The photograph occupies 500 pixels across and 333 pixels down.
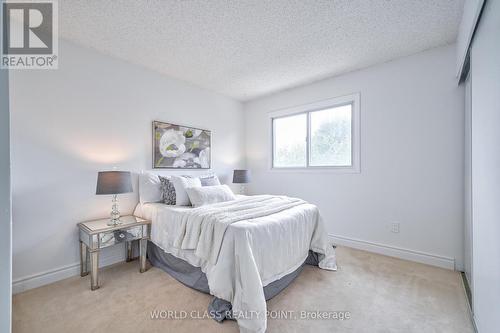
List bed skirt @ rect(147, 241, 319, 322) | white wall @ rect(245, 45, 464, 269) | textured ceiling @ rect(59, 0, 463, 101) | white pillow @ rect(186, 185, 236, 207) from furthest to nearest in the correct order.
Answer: white pillow @ rect(186, 185, 236, 207) < white wall @ rect(245, 45, 464, 269) < textured ceiling @ rect(59, 0, 463, 101) < bed skirt @ rect(147, 241, 319, 322)

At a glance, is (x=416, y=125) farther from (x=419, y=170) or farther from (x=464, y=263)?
(x=464, y=263)

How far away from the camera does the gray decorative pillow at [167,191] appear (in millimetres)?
2725

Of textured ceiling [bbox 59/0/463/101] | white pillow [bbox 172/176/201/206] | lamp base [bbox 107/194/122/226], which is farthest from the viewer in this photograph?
white pillow [bbox 172/176/201/206]

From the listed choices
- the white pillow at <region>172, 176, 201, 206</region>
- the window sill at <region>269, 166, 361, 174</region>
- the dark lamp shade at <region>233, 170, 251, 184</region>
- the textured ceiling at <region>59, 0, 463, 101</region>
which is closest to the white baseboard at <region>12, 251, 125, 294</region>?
the white pillow at <region>172, 176, 201, 206</region>

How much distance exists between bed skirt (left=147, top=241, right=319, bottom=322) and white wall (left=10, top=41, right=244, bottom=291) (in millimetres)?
571

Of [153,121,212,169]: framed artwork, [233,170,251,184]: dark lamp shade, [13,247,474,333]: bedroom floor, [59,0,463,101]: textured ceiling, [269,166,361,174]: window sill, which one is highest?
[59,0,463,101]: textured ceiling

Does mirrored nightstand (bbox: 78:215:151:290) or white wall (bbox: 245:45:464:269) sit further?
white wall (bbox: 245:45:464:269)

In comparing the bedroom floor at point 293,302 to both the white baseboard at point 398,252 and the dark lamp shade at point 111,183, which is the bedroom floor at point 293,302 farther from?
the dark lamp shade at point 111,183

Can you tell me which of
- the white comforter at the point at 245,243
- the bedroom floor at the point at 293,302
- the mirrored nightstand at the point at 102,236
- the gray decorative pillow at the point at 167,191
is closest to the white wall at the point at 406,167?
the bedroom floor at the point at 293,302

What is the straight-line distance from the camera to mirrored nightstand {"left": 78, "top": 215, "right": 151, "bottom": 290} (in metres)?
2.05

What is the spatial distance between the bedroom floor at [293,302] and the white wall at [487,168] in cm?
38

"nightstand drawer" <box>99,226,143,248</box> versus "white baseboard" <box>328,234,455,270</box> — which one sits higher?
"nightstand drawer" <box>99,226,143,248</box>

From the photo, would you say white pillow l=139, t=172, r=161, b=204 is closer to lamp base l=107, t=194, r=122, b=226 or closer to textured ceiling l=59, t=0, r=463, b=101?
lamp base l=107, t=194, r=122, b=226

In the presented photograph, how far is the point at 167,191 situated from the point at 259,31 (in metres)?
2.11
